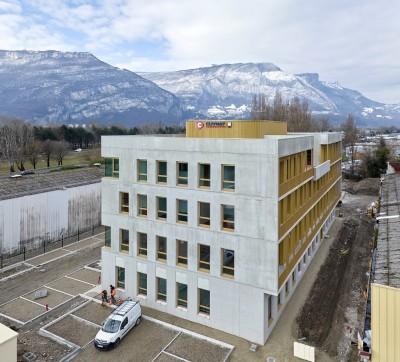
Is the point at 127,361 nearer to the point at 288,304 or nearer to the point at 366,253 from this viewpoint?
the point at 288,304

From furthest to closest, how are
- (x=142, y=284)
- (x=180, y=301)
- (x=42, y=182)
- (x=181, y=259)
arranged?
(x=42, y=182) → (x=142, y=284) → (x=180, y=301) → (x=181, y=259)

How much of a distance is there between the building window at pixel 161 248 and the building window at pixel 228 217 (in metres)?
5.10

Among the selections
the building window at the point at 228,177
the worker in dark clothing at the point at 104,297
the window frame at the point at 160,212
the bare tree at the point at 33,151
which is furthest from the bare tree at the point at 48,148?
the building window at the point at 228,177

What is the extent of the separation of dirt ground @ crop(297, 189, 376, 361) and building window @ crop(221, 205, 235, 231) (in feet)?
28.6

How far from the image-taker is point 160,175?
84.5 feet

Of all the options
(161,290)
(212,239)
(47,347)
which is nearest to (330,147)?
(212,239)

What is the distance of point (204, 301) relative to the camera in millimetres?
24359

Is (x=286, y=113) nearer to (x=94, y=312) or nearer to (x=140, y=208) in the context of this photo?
(x=140, y=208)

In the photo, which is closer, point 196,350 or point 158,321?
point 196,350

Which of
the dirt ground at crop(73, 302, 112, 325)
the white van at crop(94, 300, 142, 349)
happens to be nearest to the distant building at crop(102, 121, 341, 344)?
the dirt ground at crop(73, 302, 112, 325)

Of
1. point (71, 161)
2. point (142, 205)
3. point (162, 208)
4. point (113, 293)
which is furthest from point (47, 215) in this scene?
point (71, 161)

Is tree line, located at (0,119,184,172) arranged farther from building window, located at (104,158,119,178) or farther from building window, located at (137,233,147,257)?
building window, located at (137,233,147,257)

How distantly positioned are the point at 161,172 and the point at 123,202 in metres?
4.53

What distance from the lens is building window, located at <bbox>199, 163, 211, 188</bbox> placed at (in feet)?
78.0
